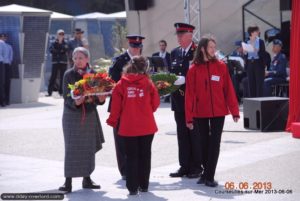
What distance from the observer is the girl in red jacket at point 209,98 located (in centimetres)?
901

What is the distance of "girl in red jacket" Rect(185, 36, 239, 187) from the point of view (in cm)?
901

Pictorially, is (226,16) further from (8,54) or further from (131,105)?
(131,105)

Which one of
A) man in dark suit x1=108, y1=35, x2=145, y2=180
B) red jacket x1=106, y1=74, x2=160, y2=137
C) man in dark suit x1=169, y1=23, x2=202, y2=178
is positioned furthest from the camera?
man in dark suit x1=169, y1=23, x2=202, y2=178

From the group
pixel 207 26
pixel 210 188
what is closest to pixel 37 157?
pixel 210 188

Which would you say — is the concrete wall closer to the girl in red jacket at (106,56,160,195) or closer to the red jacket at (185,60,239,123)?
the red jacket at (185,60,239,123)

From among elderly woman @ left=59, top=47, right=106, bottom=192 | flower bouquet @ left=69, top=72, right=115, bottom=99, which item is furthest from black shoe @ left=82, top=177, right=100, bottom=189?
flower bouquet @ left=69, top=72, right=115, bottom=99

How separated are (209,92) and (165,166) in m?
1.91

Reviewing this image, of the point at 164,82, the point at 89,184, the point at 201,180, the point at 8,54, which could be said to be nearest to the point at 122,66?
the point at 164,82

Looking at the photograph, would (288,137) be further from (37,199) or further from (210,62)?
(37,199)

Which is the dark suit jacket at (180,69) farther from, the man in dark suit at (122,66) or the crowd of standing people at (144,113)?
the man in dark suit at (122,66)

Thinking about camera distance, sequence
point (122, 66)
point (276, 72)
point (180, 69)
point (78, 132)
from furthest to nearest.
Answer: point (276, 72) → point (180, 69) → point (122, 66) → point (78, 132)

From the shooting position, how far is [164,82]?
9.26 m

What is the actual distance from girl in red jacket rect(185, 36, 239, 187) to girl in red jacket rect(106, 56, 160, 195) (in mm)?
656

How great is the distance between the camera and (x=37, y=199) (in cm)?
849
